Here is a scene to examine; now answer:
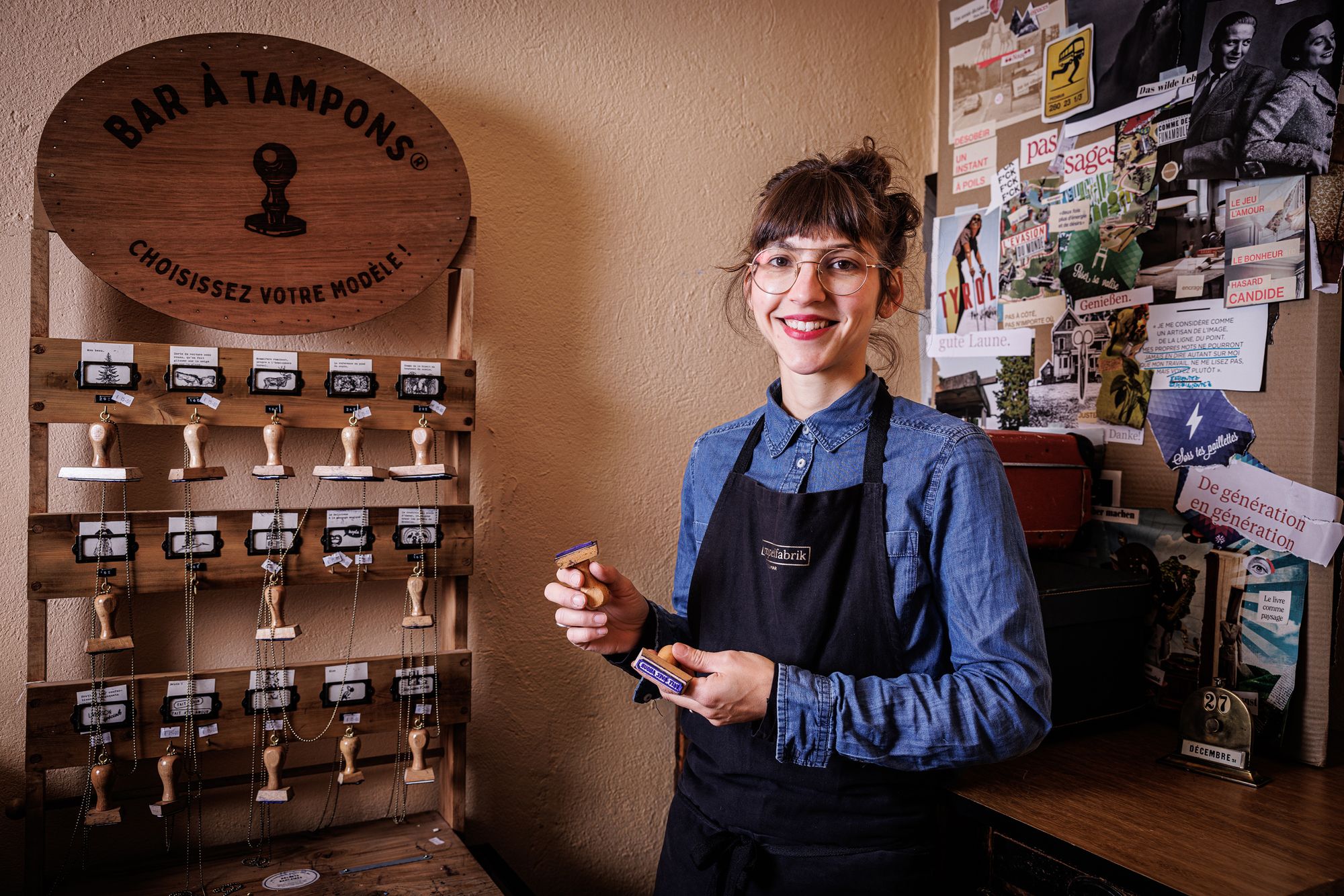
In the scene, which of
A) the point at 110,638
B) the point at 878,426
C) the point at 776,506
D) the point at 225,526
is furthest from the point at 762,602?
the point at 110,638

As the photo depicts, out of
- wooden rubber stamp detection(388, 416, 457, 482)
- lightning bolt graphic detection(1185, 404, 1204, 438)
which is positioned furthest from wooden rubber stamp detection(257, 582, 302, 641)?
lightning bolt graphic detection(1185, 404, 1204, 438)

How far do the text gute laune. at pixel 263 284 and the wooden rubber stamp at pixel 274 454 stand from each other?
0.24m

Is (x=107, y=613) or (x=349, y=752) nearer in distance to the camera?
(x=107, y=613)

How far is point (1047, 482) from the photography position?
200 cm

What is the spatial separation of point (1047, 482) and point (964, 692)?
1.07 meters

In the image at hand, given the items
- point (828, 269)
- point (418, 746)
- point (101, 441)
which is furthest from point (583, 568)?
point (101, 441)

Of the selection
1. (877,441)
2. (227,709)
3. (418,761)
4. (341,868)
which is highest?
(877,441)

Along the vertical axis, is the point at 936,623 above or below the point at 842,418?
below

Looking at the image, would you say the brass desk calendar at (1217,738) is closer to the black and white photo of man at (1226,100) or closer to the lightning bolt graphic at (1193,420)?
the lightning bolt graphic at (1193,420)

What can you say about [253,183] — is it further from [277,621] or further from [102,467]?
[277,621]

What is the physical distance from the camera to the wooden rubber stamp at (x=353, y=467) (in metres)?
1.62

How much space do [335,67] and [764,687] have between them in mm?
1456

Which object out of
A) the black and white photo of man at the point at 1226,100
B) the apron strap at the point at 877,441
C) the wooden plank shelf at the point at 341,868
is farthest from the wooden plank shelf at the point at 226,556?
the black and white photo of man at the point at 1226,100

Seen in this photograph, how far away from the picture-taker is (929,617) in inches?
47.9
